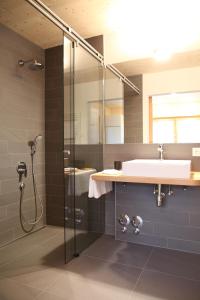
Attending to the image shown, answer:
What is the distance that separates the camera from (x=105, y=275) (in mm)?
1946

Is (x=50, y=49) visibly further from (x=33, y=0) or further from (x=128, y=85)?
(x=33, y=0)

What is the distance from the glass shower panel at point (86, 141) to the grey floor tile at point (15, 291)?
2.14 feet

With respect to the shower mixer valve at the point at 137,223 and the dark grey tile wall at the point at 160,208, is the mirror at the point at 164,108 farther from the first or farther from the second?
the shower mixer valve at the point at 137,223

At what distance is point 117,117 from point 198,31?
1.23 meters

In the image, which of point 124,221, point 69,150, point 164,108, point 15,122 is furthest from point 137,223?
point 15,122

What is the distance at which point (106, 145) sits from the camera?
111 inches

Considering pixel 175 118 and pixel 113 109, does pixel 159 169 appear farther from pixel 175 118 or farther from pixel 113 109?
pixel 113 109

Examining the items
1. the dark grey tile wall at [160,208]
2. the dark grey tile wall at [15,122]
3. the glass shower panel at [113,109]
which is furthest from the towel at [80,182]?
the dark grey tile wall at [15,122]

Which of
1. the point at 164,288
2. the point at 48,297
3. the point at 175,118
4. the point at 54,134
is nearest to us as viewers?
the point at 48,297

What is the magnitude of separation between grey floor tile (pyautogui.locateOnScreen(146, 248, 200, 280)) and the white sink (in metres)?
0.83

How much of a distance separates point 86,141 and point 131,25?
145 centimetres

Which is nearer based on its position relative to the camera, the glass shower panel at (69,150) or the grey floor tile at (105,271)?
the grey floor tile at (105,271)

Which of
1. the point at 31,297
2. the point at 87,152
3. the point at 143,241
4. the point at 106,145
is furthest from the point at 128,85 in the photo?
the point at 31,297

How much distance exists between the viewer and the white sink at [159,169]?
1.99 metres
